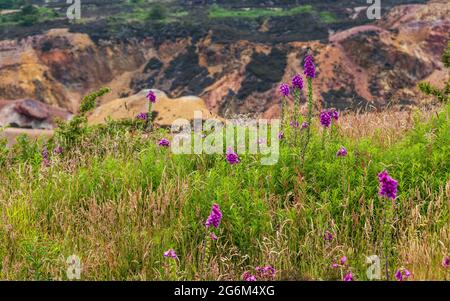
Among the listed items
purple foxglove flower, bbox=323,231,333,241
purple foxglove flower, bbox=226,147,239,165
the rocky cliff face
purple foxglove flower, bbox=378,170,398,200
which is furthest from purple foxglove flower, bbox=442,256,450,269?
the rocky cliff face

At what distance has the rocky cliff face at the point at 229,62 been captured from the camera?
24297 millimetres

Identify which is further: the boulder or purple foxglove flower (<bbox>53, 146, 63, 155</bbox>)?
the boulder

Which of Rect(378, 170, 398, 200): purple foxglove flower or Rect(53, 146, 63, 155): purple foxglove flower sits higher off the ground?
Rect(378, 170, 398, 200): purple foxglove flower

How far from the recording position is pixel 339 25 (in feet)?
100

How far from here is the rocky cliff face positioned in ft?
79.7

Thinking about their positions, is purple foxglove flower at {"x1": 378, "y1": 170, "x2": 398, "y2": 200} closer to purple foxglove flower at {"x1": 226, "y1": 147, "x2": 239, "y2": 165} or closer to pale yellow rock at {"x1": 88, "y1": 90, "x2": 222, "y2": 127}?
purple foxglove flower at {"x1": 226, "y1": 147, "x2": 239, "y2": 165}

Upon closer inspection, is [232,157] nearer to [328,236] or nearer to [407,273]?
[328,236]

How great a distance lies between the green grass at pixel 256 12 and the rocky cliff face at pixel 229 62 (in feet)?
13.5

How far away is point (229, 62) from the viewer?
2612 cm

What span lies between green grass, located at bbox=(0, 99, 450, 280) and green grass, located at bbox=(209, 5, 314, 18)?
93.0 ft

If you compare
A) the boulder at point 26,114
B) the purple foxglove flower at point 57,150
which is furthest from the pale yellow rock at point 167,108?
the purple foxglove flower at point 57,150

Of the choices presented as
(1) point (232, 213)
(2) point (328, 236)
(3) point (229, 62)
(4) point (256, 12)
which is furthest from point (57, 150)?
(4) point (256, 12)

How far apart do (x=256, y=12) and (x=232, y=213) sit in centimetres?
3101
